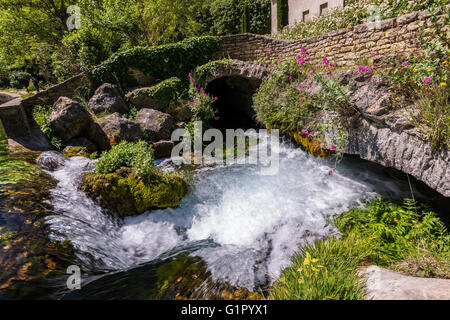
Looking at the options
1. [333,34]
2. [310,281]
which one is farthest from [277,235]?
[333,34]

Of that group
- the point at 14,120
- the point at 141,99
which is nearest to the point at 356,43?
the point at 141,99

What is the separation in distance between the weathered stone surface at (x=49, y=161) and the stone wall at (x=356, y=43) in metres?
7.88

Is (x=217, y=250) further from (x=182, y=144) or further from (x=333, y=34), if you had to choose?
(x=333, y=34)

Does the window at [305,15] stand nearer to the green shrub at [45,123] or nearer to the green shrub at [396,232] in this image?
the green shrub at [396,232]

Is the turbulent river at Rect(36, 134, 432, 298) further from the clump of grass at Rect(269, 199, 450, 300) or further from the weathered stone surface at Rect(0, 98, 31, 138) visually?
the weathered stone surface at Rect(0, 98, 31, 138)

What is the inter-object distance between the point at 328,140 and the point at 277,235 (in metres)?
2.53

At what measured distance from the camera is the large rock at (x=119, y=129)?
7043 mm

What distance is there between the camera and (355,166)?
508 cm

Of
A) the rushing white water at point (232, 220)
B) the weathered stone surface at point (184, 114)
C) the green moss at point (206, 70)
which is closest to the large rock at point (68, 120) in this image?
the rushing white water at point (232, 220)

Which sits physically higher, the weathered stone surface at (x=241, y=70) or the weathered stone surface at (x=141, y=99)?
the weathered stone surface at (x=241, y=70)

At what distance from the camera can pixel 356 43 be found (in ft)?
Result: 18.0

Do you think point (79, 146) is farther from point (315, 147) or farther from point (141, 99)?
point (315, 147)

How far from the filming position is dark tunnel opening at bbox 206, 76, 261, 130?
433 inches

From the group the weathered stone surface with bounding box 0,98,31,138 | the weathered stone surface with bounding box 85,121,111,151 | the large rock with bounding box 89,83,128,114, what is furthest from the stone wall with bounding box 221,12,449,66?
the weathered stone surface with bounding box 0,98,31,138
